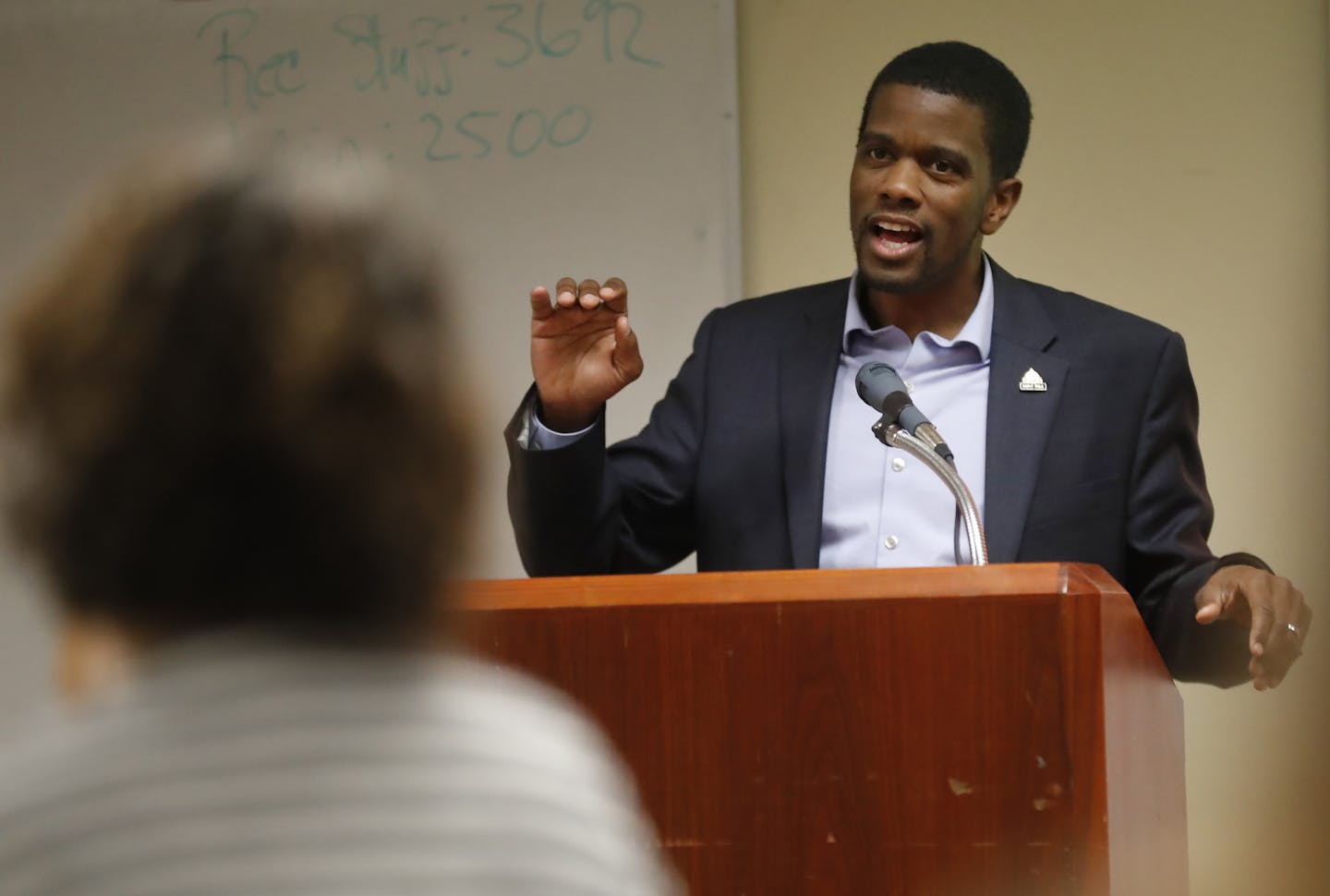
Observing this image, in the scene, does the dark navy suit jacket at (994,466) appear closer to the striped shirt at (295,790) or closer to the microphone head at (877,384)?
the microphone head at (877,384)

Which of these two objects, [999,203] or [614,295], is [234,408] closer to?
[614,295]

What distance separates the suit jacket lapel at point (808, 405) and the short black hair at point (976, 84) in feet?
0.79

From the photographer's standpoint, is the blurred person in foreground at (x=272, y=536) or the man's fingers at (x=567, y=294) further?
the man's fingers at (x=567, y=294)

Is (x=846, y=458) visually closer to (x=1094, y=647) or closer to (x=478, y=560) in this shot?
(x=1094, y=647)

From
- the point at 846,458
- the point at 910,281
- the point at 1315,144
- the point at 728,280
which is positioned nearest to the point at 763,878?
the point at 846,458

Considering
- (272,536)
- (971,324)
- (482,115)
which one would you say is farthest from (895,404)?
(482,115)

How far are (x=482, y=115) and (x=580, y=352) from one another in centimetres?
127

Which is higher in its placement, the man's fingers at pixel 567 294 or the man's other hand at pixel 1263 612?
the man's fingers at pixel 567 294

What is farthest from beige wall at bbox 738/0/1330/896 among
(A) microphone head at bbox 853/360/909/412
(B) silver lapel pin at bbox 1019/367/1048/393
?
(A) microphone head at bbox 853/360/909/412

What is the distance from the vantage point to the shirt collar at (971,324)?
6.99 ft

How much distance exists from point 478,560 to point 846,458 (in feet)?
4.70

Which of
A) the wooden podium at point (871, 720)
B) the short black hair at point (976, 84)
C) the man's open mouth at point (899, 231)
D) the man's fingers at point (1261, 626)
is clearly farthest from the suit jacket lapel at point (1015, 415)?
the wooden podium at point (871, 720)

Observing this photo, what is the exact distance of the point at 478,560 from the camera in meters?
0.66

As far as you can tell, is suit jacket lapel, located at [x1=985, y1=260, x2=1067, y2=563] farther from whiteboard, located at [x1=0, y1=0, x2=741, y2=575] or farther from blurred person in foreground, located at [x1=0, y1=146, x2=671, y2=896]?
blurred person in foreground, located at [x1=0, y1=146, x2=671, y2=896]
